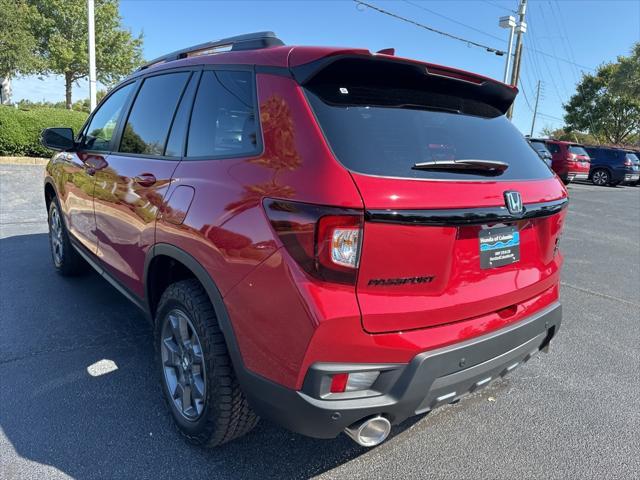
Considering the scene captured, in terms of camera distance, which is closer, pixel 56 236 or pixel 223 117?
pixel 223 117

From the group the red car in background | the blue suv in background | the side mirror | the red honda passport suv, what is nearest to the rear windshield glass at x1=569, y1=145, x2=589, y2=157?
the red car in background

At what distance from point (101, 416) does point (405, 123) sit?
7.11ft

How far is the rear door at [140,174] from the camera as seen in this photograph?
257 cm

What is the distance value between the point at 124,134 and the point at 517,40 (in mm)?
25500

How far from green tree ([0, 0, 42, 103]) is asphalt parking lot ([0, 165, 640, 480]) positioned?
20920 millimetres

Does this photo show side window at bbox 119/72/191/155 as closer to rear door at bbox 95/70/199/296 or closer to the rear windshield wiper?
rear door at bbox 95/70/199/296

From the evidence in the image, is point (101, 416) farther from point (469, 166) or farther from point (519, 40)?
point (519, 40)

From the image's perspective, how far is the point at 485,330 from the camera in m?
2.03

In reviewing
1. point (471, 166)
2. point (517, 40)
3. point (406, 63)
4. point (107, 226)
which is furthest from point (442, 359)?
point (517, 40)

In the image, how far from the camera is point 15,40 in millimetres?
20484

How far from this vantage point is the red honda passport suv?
171cm

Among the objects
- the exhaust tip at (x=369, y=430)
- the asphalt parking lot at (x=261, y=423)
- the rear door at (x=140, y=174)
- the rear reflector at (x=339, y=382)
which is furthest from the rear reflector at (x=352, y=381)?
the rear door at (x=140, y=174)

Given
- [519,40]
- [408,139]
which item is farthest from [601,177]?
[408,139]

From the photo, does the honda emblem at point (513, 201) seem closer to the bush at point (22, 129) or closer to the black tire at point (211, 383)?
the black tire at point (211, 383)
